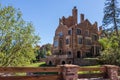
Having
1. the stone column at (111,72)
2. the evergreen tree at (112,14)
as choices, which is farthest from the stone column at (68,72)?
the evergreen tree at (112,14)

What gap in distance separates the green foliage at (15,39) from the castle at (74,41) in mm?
21932

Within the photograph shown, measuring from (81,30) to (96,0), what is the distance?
21.5m

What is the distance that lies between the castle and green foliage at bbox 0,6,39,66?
2193cm

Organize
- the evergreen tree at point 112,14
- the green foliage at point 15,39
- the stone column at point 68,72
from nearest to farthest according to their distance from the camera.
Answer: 1. the stone column at point 68,72
2. the green foliage at point 15,39
3. the evergreen tree at point 112,14

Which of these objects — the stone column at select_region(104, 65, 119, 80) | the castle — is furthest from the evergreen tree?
the stone column at select_region(104, 65, 119, 80)

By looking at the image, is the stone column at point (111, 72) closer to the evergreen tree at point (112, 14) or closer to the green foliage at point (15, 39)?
the green foliage at point (15, 39)

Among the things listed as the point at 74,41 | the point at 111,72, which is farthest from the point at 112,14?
the point at 111,72

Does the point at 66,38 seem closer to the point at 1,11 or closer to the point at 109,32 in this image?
the point at 109,32

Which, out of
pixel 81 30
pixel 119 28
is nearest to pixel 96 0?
pixel 119 28

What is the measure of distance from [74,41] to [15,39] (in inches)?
949

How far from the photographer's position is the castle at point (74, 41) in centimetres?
4362

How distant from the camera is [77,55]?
1736 inches

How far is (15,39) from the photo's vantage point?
20.7 m

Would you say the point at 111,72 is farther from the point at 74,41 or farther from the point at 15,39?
the point at 74,41
